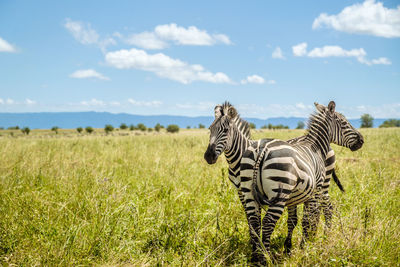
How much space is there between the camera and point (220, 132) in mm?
3746

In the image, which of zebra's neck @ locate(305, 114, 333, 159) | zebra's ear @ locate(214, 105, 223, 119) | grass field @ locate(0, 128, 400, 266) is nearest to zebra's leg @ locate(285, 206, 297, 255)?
grass field @ locate(0, 128, 400, 266)

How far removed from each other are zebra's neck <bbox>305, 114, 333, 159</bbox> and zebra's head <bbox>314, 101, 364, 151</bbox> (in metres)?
0.09

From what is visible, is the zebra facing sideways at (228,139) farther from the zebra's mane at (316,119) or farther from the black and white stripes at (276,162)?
the zebra's mane at (316,119)

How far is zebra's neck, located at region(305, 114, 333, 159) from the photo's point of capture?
409 cm

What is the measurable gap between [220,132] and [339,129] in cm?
221

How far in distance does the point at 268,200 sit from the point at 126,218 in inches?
93.4

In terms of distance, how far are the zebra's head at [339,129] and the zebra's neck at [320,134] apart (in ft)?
0.30

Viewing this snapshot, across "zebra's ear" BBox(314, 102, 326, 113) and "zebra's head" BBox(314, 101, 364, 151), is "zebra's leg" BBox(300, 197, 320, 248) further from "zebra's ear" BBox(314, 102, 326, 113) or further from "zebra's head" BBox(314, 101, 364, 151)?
"zebra's ear" BBox(314, 102, 326, 113)

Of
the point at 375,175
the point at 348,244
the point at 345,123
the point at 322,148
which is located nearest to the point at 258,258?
the point at 348,244

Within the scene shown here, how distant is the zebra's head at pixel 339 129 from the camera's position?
4226mm

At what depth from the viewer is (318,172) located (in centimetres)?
363

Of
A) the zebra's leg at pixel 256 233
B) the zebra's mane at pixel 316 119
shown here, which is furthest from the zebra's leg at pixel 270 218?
the zebra's mane at pixel 316 119

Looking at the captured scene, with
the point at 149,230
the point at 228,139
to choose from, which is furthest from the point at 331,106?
the point at 149,230

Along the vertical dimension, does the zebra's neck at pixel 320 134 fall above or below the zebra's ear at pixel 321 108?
below
